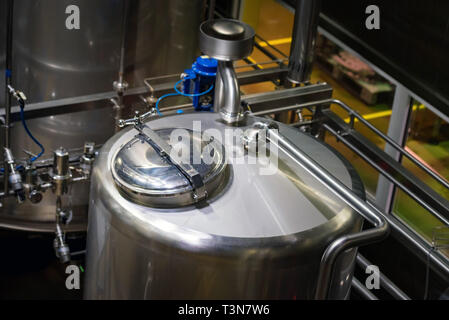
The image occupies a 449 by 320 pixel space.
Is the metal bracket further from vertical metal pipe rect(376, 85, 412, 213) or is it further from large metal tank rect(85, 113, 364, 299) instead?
vertical metal pipe rect(376, 85, 412, 213)

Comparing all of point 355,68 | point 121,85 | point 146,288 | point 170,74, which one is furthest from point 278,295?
point 355,68

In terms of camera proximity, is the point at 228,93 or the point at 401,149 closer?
the point at 228,93

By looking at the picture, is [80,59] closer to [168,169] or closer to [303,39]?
[303,39]

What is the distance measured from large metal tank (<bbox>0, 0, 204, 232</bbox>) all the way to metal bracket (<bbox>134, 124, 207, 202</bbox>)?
0.99m

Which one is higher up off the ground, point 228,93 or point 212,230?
point 228,93

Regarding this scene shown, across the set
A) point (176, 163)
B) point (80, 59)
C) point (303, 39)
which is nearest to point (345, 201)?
point (176, 163)

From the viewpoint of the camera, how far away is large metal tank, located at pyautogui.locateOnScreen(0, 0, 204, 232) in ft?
11.8

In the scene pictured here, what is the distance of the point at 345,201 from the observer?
2.53 meters

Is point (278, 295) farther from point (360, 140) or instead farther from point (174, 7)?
point (174, 7)

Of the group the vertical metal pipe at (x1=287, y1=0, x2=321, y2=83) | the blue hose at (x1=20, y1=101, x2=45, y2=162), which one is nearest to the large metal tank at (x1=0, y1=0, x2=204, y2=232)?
the blue hose at (x1=20, y1=101, x2=45, y2=162)

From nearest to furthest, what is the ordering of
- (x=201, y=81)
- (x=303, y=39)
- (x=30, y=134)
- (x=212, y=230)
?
(x=212, y=230), (x=201, y=81), (x=30, y=134), (x=303, y=39)

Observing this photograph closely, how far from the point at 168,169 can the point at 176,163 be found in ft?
0.12

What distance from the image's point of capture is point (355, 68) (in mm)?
5148
